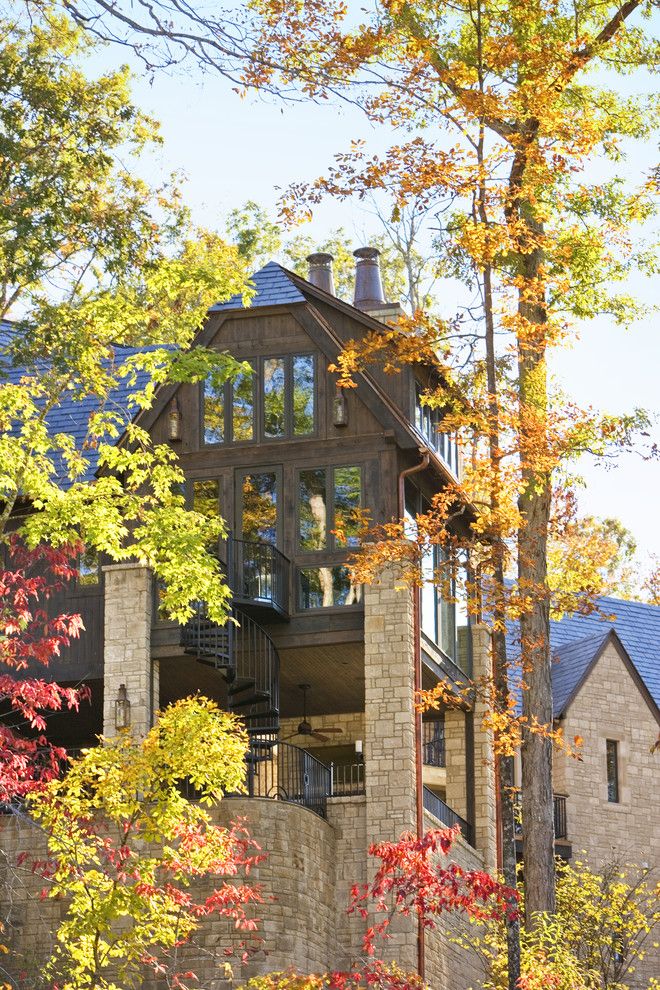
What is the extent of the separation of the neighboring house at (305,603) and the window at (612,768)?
18.1 ft

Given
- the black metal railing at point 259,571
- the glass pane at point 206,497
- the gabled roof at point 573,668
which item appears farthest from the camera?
the gabled roof at point 573,668

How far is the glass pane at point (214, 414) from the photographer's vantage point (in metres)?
30.8

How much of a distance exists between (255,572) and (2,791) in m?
9.66

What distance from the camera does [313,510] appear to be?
30000 mm

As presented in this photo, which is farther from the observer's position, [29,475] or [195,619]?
[195,619]

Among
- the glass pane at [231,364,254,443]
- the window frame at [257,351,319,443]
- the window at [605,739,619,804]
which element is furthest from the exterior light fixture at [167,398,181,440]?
the window at [605,739,619,804]

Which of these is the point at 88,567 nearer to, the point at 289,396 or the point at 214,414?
the point at 214,414

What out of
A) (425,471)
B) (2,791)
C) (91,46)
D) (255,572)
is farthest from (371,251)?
(2,791)

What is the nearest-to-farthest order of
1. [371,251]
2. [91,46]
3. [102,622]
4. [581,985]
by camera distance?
[91,46] → [581,985] → [102,622] → [371,251]

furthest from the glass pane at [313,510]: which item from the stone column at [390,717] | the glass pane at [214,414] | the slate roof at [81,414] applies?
the slate roof at [81,414]

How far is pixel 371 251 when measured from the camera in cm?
3731

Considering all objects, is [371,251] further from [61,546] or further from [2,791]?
[2,791]

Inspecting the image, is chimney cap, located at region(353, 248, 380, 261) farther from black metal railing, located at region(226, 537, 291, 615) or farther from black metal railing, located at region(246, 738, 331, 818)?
black metal railing, located at region(246, 738, 331, 818)

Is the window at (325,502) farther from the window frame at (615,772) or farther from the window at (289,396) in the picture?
the window frame at (615,772)
